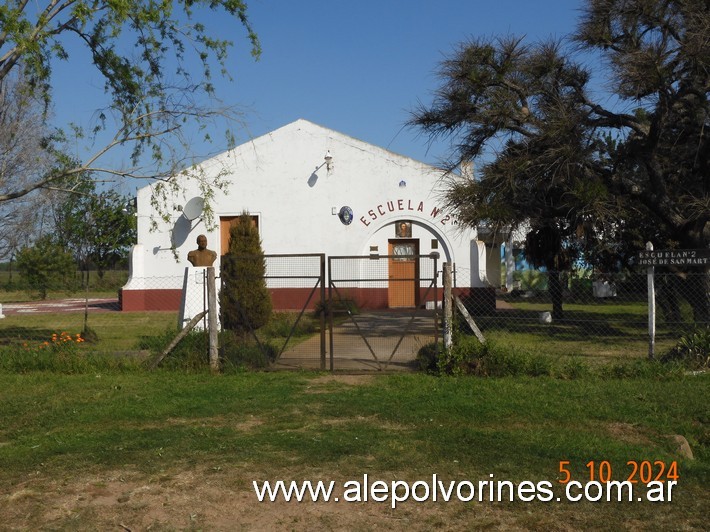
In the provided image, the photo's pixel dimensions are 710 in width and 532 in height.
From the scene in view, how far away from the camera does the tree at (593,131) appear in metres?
15.6

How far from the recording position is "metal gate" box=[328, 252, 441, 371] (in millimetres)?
12531

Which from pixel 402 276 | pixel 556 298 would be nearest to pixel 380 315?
pixel 556 298

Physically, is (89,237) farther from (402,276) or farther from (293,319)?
(293,319)

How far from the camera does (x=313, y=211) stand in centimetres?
2644

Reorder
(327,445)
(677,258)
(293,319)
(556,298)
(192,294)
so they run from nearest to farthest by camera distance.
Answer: (327,445) → (677,258) → (192,294) → (293,319) → (556,298)

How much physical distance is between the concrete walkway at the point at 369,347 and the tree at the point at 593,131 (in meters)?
3.09

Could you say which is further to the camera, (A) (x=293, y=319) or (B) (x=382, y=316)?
(B) (x=382, y=316)

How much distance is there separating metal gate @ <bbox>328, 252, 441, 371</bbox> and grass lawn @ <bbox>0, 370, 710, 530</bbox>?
51.4 inches

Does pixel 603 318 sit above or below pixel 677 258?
below

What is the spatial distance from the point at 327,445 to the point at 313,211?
1906 cm

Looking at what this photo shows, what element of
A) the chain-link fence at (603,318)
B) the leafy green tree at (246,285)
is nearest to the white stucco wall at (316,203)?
the chain-link fence at (603,318)

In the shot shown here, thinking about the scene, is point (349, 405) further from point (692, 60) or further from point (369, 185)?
point (369, 185)

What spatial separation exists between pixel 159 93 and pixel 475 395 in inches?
314

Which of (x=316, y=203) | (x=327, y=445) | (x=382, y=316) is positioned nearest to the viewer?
(x=327, y=445)
